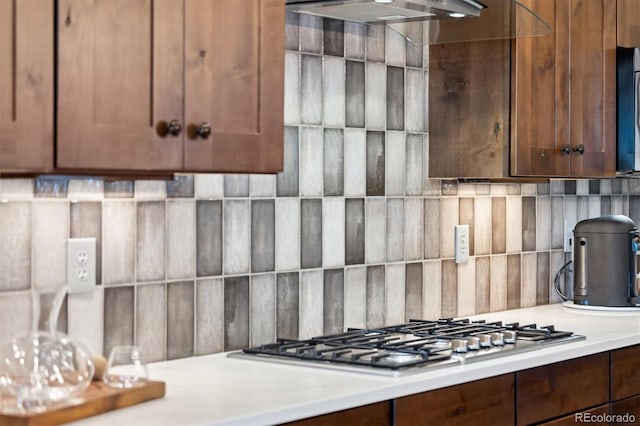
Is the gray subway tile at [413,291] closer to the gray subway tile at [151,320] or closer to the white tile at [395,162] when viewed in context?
the white tile at [395,162]

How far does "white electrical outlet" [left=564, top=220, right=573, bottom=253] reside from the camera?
13.5 ft

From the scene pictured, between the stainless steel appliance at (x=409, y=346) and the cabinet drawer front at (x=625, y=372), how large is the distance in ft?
0.50

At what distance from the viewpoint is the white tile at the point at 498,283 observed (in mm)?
3730

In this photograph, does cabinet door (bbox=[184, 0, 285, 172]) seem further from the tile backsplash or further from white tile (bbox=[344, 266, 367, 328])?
white tile (bbox=[344, 266, 367, 328])

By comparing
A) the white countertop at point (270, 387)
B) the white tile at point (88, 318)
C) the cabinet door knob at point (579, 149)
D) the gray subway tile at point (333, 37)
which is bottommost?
the white countertop at point (270, 387)

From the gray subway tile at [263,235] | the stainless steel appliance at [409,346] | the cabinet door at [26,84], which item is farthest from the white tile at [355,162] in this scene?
the cabinet door at [26,84]

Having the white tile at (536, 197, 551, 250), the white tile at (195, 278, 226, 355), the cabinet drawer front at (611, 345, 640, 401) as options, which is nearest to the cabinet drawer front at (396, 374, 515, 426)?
the cabinet drawer front at (611, 345, 640, 401)

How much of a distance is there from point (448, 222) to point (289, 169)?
78cm

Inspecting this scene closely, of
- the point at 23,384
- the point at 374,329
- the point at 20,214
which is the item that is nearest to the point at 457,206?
the point at 374,329

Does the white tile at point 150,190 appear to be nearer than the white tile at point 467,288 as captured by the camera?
Yes

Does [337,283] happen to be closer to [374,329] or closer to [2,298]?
[374,329]

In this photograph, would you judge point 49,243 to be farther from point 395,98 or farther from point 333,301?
point 395,98

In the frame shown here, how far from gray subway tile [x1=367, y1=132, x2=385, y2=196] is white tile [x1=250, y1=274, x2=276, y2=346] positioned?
49cm

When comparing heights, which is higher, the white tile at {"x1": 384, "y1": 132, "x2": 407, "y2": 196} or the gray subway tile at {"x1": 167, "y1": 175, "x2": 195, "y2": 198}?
the white tile at {"x1": 384, "y1": 132, "x2": 407, "y2": 196}
